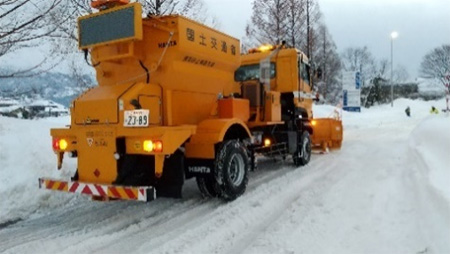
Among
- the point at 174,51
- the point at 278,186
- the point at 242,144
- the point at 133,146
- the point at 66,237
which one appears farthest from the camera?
the point at 278,186

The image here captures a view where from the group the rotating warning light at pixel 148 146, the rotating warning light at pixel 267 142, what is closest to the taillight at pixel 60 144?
the rotating warning light at pixel 148 146

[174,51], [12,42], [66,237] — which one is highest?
[12,42]

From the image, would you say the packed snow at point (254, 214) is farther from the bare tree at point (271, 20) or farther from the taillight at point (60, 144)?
the bare tree at point (271, 20)

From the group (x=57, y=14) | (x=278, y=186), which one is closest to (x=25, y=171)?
(x=57, y=14)

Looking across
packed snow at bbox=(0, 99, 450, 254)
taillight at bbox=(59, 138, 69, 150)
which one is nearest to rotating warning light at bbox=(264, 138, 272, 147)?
packed snow at bbox=(0, 99, 450, 254)

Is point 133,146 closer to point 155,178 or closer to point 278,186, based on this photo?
point 155,178

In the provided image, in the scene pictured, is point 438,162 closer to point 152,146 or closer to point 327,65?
point 152,146

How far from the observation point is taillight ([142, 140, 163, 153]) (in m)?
5.23

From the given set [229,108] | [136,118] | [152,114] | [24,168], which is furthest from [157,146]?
[24,168]

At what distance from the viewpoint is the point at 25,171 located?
23.8ft

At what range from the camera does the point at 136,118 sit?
5.34 meters

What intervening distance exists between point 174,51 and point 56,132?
214 centimetres

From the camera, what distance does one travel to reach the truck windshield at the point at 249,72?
386 inches

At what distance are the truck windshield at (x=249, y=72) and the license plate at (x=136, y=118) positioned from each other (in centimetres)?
475
